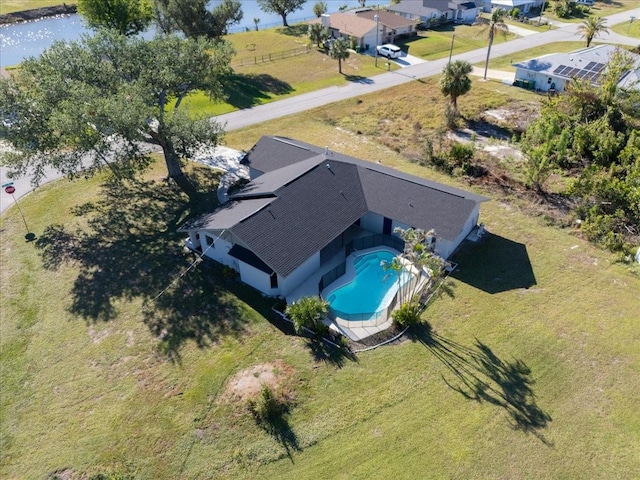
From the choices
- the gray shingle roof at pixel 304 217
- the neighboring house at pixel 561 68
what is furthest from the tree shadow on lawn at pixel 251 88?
the neighboring house at pixel 561 68

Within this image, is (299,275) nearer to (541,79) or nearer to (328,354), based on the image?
(328,354)

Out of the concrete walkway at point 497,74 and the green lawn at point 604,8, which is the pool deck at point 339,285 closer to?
the concrete walkway at point 497,74

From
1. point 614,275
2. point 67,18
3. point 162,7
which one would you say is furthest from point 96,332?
point 67,18

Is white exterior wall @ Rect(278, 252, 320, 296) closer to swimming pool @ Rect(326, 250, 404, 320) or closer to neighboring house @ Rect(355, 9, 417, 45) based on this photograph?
swimming pool @ Rect(326, 250, 404, 320)

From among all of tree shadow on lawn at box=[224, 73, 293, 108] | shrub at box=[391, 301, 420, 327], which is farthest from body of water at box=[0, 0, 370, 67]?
shrub at box=[391, 301, 420, 327]

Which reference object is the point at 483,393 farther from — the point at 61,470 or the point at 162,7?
the point at 162,7

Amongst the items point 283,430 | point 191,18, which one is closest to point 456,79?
point 191,18
